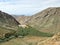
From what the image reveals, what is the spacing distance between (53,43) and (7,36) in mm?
13246

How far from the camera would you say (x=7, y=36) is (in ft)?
143

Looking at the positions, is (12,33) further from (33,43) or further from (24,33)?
(33,43)

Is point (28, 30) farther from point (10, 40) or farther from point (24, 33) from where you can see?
point (10, 40)

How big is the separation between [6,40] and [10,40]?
0.96 m

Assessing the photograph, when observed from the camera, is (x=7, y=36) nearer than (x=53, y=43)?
No

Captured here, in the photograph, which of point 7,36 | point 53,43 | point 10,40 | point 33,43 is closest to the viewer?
point 53,43

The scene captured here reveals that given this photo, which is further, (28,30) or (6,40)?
Answer: (28,30)

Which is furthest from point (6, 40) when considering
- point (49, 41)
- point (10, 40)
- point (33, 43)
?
point (49, 41)


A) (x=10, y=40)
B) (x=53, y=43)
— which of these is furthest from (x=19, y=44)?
(x=53, y=43)

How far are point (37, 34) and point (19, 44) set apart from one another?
29.1 ft

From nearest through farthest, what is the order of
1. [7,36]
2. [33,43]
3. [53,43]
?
[53,43] → [33,43] → [7,36]

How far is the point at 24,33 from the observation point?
44.5m

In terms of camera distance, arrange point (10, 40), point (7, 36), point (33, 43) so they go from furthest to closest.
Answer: point (7, 36) → point (10, 40) → point (33, 43)

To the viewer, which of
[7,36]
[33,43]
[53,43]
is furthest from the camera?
[7,36]
